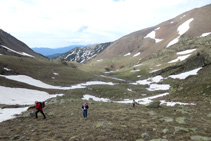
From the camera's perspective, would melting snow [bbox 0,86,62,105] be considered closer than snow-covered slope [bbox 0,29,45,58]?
Yes

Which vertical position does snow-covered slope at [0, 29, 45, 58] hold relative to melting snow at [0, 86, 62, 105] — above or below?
above

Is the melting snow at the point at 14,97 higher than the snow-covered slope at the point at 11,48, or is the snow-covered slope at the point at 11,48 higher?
the snow-covered slope at the point at 11,48

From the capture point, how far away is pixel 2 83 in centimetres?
3859

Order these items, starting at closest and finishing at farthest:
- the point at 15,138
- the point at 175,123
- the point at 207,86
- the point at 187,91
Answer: the point at 15,138 < the point at 175,123 < the point at 207,86 < the point at 187,91

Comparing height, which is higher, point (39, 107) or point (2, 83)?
point (2, 83)

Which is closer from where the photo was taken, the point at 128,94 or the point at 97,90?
the point at 128,94

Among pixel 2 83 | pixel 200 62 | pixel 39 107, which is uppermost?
pixel 200 62

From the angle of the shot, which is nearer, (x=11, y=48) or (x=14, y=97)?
(x=14, y=97)

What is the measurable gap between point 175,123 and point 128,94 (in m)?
34.8

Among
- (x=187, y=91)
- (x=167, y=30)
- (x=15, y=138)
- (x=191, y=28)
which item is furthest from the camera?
(x=167, y=30)

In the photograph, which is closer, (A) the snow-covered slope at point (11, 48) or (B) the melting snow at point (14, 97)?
(B) the melting snow at point (14, 97)

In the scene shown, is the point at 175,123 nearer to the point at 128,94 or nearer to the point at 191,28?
the point at 128,94

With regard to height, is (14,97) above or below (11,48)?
below

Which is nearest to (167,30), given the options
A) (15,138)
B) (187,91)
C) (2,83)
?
(187,91)
